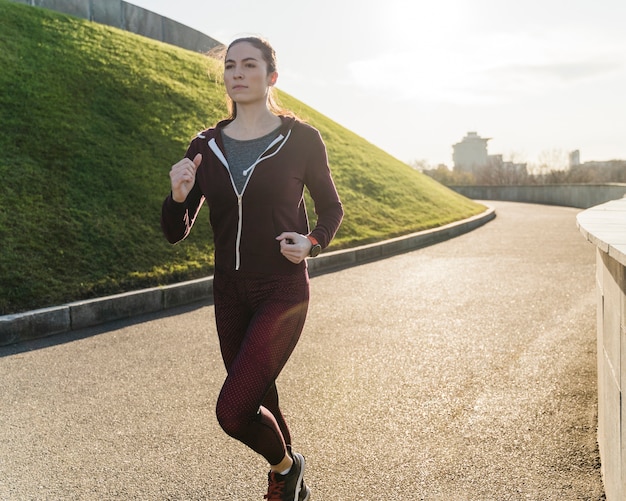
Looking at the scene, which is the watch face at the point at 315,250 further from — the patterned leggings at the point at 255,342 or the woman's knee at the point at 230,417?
the woman's knee at the point at 230,417

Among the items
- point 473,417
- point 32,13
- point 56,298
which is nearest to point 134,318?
point 56,298

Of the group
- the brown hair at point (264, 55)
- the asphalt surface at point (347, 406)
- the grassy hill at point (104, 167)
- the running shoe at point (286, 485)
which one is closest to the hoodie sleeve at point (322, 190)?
the brown hair at point (264, 55)

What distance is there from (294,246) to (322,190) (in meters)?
0.42

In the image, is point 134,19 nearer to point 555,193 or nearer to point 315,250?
point 315,250

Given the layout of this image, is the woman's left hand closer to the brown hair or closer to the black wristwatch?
the black wristwatch

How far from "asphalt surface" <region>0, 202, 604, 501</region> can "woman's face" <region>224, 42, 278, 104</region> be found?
1.87 m

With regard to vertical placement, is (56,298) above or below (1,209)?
below

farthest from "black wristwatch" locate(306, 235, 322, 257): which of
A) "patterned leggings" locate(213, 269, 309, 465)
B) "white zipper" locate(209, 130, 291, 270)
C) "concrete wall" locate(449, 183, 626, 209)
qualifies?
"concrete wall" locate(449, 183, 626, 209)

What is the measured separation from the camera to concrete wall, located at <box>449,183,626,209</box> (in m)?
29.0

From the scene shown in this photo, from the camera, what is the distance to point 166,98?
17.5 meters

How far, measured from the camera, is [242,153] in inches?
112

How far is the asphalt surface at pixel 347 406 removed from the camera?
3326 millimetres

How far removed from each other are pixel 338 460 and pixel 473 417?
43.1 inches

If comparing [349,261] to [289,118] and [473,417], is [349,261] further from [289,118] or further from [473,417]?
[289,118]
